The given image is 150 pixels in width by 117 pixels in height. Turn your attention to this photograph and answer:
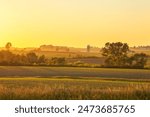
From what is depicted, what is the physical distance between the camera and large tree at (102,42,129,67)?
2443 inches

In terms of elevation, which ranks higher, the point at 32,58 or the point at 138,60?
the point at 32,58

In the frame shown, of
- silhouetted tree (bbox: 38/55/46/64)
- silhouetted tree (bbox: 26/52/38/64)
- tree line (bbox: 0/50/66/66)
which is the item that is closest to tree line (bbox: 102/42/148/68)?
tree line (bbox: 0/50/66/66)

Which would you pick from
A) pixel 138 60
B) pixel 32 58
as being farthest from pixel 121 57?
pixel 32 58

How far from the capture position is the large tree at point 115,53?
2443 inches

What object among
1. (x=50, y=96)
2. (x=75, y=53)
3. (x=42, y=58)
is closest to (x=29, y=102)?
(x=50, y=96)

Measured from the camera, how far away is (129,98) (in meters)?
12.9

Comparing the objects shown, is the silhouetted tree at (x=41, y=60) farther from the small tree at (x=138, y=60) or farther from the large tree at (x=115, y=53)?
the small tree at (x=138, y=60)

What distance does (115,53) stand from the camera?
65.8 m

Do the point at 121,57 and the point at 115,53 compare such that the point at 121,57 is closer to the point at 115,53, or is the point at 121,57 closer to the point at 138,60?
the point at 138,60

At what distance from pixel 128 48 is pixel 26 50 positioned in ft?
45.5

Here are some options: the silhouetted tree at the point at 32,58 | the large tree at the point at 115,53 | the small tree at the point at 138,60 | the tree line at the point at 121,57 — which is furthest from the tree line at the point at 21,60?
the small tree at the point at 138,60

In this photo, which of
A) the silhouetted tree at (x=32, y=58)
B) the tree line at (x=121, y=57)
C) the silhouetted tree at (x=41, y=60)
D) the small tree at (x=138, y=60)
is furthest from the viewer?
the silhouetted tree at (x=32, y=58)

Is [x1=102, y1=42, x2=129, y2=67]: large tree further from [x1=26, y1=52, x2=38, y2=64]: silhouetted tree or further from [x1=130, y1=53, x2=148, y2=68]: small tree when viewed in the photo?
[x1=26, y1=52, x2=38, y2=64]: silhouetted tree

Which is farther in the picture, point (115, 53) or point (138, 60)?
point (115, 53)
